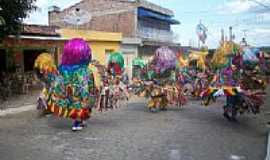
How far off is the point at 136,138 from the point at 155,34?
26106mm

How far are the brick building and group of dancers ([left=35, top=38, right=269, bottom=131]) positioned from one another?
1415 centimetres

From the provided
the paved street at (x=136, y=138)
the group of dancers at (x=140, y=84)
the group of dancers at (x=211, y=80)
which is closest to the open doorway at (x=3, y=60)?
the group of dancers at (x=140, y=84)

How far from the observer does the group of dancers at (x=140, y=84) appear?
31.9 feet

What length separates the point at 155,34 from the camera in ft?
114

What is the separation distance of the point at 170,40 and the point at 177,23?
2.38m

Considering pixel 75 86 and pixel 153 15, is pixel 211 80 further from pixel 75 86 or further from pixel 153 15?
pixel 153 15

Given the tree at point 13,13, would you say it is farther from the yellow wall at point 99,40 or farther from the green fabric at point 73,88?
the yellow wall at point 99,40

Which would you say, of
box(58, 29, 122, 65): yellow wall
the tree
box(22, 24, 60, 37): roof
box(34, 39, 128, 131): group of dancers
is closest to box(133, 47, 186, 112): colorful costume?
box(34, 39, 128, 131): group of dancers

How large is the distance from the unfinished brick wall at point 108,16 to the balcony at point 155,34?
3.62ft

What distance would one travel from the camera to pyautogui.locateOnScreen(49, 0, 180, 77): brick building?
99.2 ft

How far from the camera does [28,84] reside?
61.8 feet

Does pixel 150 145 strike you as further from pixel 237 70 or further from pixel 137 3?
pixel 137 3

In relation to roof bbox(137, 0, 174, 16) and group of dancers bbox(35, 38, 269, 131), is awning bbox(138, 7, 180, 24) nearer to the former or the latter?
roof bbox(137, 0, 174, 16)

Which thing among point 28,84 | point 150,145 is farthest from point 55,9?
point 150,145
